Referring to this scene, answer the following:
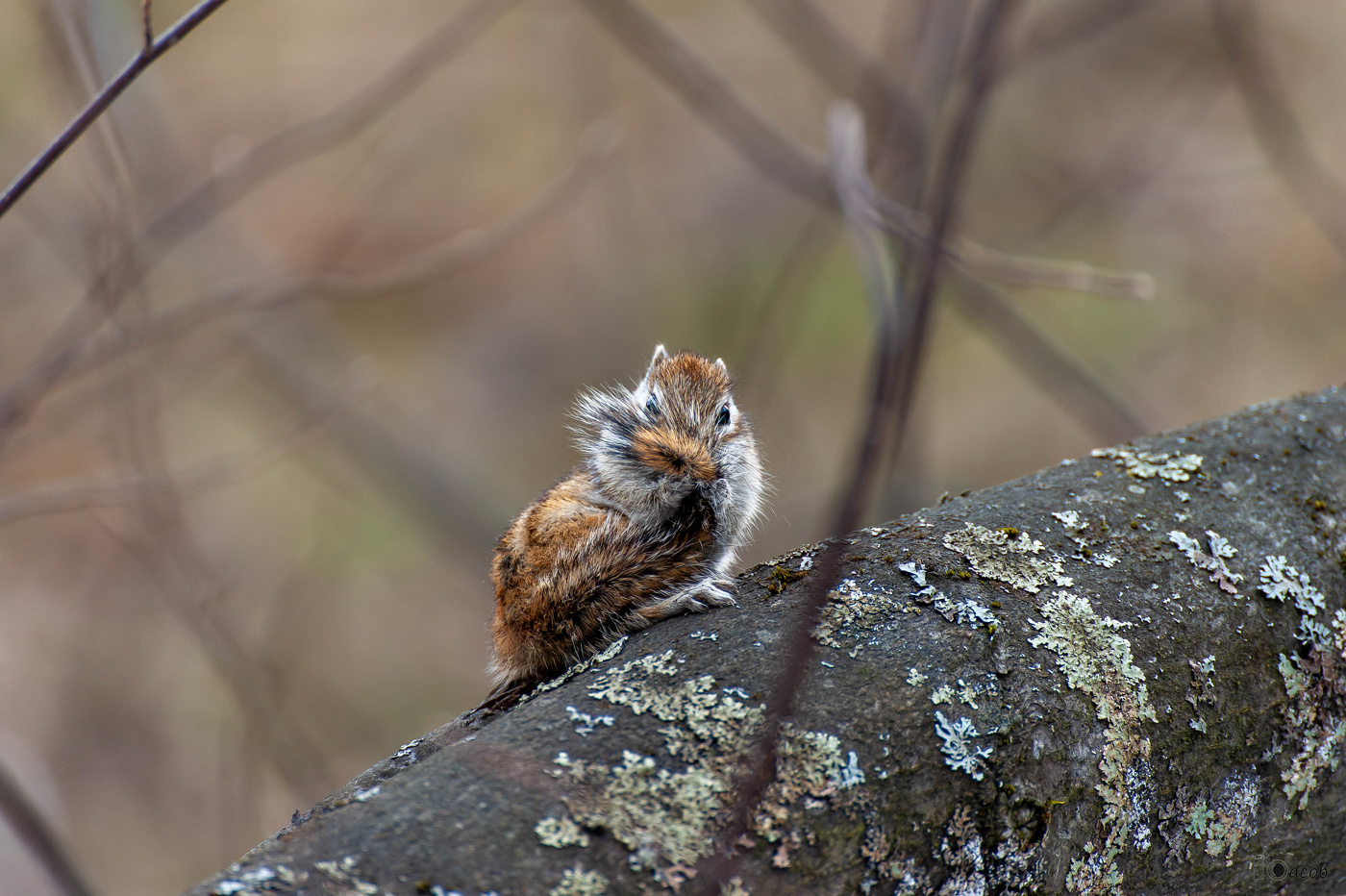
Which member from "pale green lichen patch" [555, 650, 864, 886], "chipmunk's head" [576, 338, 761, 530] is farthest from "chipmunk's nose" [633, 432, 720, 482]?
"pale green lichen patch" [555, 650, 864, 886]

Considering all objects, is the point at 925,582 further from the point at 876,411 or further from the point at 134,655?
the point at 134,655

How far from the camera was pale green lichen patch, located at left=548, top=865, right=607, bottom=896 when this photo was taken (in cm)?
109

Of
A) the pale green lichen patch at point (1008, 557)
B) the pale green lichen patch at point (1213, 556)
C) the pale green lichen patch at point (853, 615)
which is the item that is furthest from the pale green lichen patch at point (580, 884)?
the pale green lichen patch at point (1213, 556)

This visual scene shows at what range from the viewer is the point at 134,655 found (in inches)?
245

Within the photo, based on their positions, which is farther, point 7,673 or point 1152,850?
point 7,673

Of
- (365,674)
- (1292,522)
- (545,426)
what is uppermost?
(545,426)

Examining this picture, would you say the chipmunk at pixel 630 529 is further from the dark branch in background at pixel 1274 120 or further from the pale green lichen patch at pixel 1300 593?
the dark branch in background at pixel 1274 120

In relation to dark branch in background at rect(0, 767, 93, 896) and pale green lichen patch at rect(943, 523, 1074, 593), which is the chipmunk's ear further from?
dark branch in background at rect(0, 767, 93, 896)

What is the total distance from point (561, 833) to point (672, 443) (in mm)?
1011

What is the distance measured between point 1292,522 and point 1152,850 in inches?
29.0

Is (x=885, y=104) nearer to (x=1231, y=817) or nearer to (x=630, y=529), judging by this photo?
(x=630, y=529)

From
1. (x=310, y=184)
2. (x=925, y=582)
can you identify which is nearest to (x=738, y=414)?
(x=925, y=582)

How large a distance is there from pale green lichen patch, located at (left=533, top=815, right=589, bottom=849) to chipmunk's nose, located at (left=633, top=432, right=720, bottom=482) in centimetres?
94

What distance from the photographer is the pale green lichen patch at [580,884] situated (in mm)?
1095
